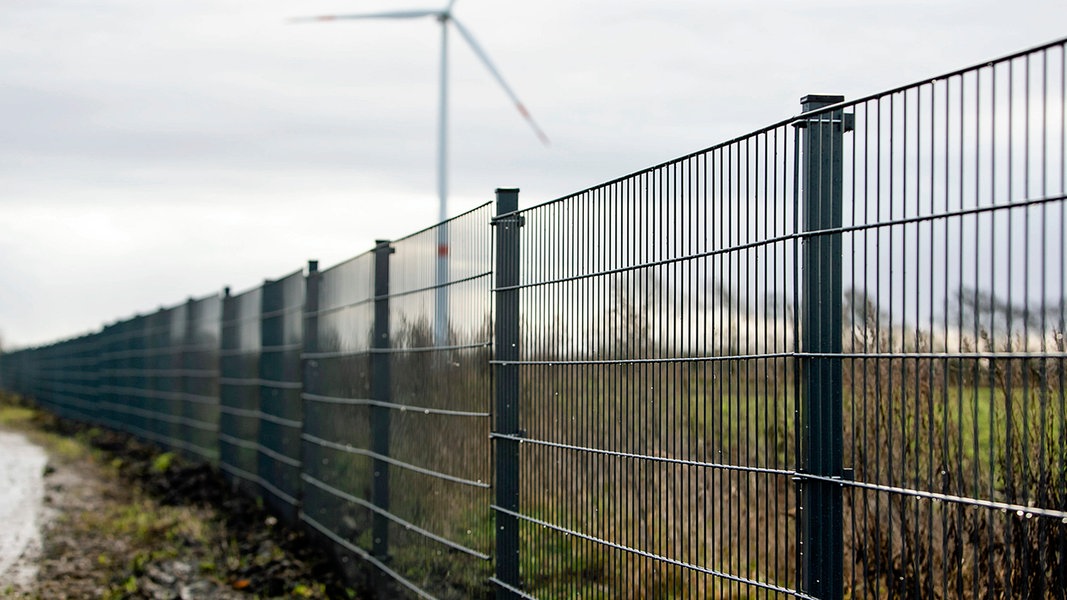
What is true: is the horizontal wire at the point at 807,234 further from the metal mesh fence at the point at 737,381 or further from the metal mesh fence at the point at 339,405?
the metal mesh fence at the point at 339,405

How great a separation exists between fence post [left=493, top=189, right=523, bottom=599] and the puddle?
5158mm

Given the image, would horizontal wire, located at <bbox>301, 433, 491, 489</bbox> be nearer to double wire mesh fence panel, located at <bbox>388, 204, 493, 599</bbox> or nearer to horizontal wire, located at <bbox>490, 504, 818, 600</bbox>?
double wire mesh fence panel, located at <bbox>388, 204, 493, 599</bbox>

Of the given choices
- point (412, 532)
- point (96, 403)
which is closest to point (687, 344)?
point (412, 532)

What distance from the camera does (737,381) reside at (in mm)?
4812

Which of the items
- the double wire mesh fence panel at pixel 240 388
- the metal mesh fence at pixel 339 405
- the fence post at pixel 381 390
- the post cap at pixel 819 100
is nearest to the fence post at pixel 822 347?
the post cap at pixel 819 100

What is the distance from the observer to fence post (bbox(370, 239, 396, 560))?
30.3 ft

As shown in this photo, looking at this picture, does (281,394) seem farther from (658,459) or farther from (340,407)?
(658,459)

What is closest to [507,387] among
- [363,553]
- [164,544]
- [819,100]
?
[819,100]

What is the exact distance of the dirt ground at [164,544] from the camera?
402 inches

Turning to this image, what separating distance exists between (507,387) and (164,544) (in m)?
6.23

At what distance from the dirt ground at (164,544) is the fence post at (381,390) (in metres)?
0.65

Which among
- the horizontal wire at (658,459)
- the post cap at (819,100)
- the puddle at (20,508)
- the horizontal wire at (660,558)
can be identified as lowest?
the puddle at (20,508)

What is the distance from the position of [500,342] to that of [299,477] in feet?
18.2

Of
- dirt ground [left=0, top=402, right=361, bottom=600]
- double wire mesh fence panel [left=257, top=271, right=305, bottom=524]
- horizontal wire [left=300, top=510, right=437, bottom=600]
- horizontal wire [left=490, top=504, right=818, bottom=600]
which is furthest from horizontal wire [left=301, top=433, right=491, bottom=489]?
dirt ground [left=0, top=402, right=361, bottom=600]
